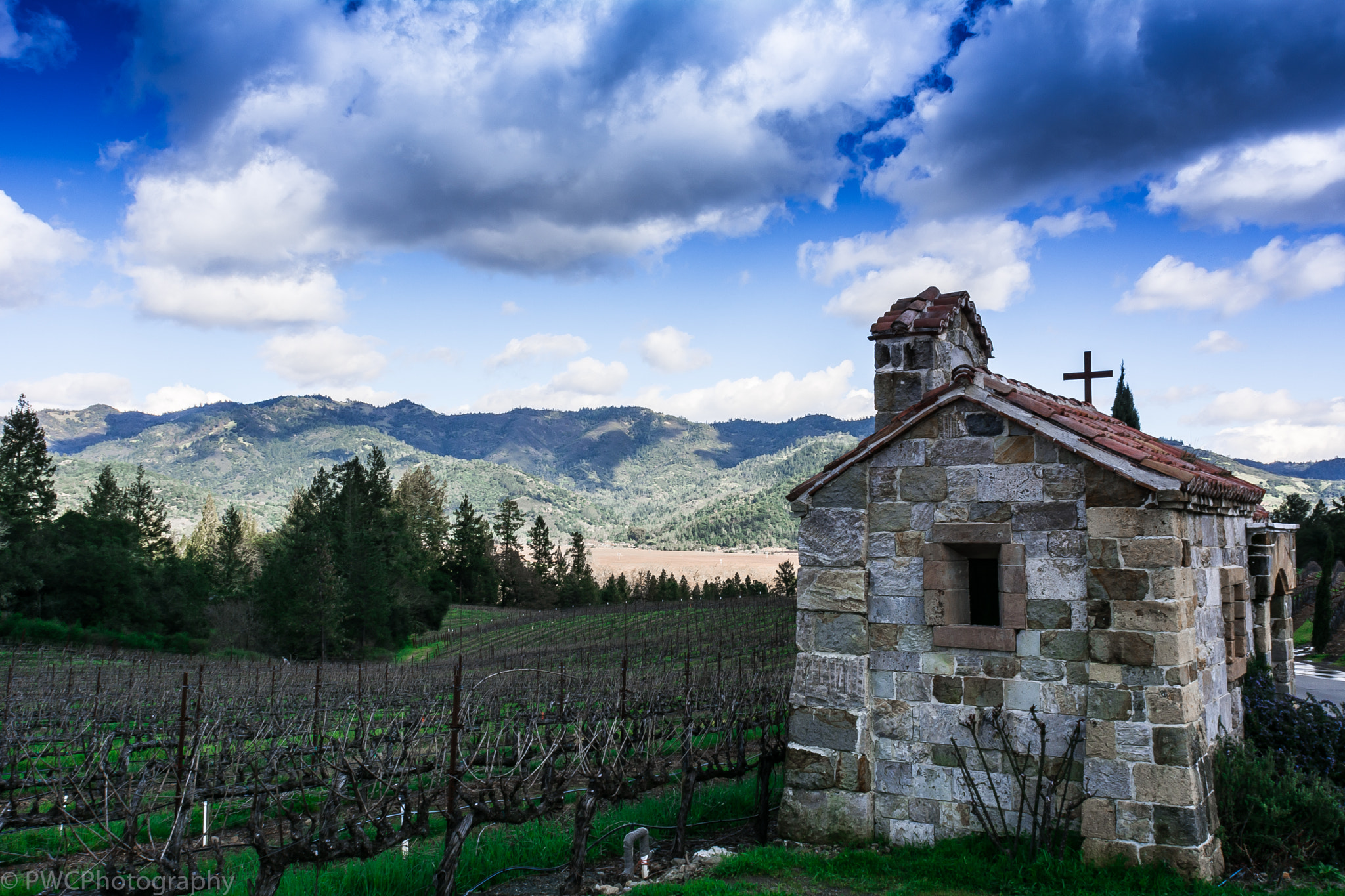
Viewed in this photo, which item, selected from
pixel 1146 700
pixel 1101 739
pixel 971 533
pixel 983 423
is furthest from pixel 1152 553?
pixel 983 423

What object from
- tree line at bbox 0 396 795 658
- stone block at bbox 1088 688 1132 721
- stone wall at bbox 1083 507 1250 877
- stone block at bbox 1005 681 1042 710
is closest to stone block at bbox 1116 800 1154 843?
stone wall at bbox 1083 507 1250 877

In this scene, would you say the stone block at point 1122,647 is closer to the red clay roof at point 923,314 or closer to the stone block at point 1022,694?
the stone block at point 1022,694

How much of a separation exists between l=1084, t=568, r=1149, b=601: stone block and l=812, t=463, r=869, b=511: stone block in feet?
7.14

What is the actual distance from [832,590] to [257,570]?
71.8 m

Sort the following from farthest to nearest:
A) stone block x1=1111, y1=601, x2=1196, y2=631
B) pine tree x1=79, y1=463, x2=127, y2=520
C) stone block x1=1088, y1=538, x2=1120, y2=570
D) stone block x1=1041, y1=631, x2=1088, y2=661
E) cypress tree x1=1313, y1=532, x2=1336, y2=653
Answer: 1. pine tree x1=79, y1=463, x2=127, y2=520
2. cypress tree x1=1313, y1=532, x2=1336, y2=653
3. stone block x1=1041, y1=631, x2=1088, y2=661
4. stone block x1=1088, y1=538, x2=1120, y2=570
5. stone block x1=1111, y1=601, x2=1196, y2=631

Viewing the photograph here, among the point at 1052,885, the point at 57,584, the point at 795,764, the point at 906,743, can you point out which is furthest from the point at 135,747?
the point at 57,584

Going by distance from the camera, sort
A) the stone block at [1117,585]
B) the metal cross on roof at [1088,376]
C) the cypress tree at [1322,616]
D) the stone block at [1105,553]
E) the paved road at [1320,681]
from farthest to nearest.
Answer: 1. the cypress tree at [1322,616]
2. the paved road at [1320,681]
3. the metal cross on roof at [1088,376]
4. the stone block at [1105,553]
5. the stone block at [1117,585]

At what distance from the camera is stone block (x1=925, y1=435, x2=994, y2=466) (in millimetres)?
7820

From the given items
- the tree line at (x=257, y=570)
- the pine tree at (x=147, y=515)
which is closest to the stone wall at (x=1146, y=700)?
the tree line at (x=257, y=570)

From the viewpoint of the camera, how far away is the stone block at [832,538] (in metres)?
8.30

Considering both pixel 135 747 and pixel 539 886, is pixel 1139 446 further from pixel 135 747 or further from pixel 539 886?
pixel 135 747

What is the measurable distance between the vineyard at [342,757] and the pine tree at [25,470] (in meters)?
22.4

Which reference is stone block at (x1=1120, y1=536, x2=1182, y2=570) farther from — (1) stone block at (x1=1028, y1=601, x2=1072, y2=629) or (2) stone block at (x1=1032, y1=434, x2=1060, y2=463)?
(2) stone block at (x1=1032, y1=434, x2=1060, y2=463)

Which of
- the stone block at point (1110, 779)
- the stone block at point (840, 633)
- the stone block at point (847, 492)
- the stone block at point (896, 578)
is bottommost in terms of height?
the stone block at point (1110, 779)
